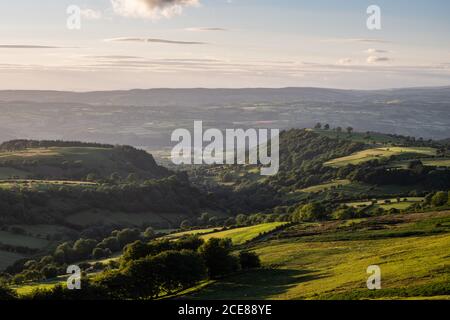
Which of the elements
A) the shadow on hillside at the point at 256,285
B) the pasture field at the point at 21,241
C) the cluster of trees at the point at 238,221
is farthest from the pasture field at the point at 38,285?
the cluster of trees at the point at 238,221

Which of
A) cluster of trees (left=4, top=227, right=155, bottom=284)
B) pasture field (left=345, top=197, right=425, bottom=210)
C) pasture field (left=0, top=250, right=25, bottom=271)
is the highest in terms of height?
pasture field (left=345, top=197, right=425, bottom=210)

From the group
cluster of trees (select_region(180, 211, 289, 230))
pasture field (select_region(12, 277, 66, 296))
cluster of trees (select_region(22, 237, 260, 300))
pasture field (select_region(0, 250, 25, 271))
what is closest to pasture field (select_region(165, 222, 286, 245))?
cluster of trees (select_region(180, 211, 289, 230))

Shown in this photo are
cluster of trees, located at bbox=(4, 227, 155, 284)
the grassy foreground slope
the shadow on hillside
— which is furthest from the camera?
cluster of trees, located at bbox=(4, 227, 155, 284)

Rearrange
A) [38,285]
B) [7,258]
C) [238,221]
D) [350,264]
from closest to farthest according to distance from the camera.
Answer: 1. [350,264]
2. [38,285]
3. [7,258]
4. [238,221]

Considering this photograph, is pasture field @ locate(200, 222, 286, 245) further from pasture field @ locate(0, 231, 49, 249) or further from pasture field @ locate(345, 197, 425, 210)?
pasture field @ locate(0, 231, 49, 249)

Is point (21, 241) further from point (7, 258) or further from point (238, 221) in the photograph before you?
point (238, 221)

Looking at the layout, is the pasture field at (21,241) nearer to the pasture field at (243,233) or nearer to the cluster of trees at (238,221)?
the cluster of trees at (238,221)

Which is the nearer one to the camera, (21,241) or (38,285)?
(38,285)

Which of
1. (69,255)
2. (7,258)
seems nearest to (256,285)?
(69,255)
